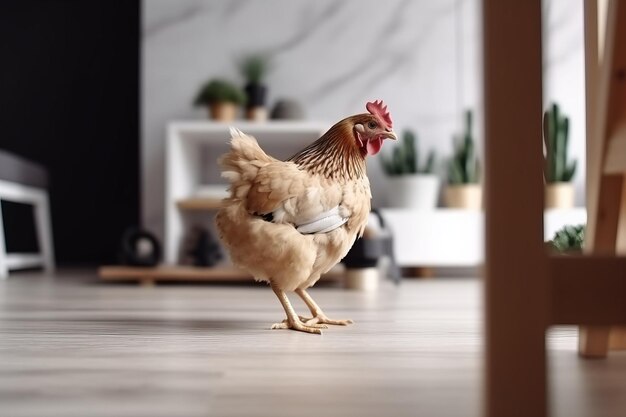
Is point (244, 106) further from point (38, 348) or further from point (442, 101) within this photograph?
point (38, 348)

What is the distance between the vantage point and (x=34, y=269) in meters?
2.92

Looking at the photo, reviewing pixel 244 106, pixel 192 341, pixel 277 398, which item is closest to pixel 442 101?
pixel 244 106

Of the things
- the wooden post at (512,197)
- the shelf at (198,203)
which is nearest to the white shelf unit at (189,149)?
the shelf at (198,203)

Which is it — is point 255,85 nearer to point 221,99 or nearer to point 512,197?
point 221,99

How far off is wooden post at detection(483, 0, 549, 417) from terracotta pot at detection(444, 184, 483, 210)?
2036 millimetres

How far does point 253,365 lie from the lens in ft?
2.39

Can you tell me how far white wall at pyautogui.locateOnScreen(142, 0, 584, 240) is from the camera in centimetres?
263

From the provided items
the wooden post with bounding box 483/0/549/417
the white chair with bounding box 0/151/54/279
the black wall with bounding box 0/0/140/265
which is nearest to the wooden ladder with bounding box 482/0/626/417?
the wooden post with bounding box 483/0/549/417

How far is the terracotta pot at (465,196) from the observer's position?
8.00 feet

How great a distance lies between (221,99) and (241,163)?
4.61ft

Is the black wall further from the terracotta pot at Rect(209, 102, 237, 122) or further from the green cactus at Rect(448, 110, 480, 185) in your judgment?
the green cactus at Rect(448, 110, 480, 185)

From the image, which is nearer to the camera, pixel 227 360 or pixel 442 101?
pixel 227 360

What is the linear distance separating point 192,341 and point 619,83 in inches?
25.4

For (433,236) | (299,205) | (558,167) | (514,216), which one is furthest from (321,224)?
(558,167)
